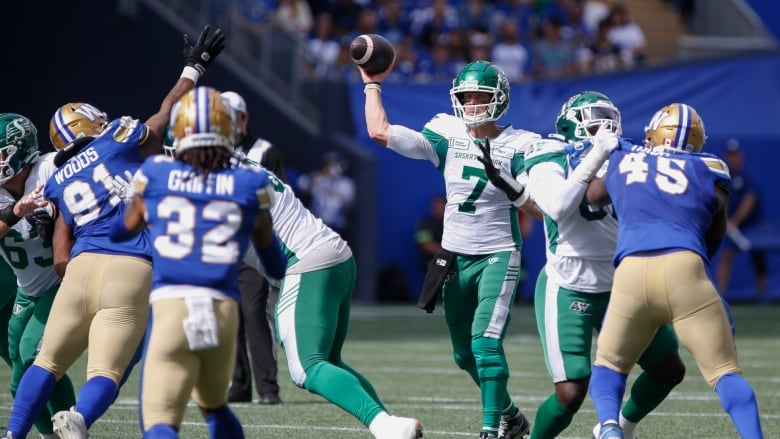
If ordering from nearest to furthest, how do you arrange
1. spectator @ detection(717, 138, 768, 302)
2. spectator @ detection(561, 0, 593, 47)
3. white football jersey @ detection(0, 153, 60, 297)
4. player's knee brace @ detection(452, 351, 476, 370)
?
white football jersey @ detection(0, 153, 60, 297)
player's knee brace @ detection(452, 351, 476, 370)
spectator @ detection(717, 138, 768, 302)
spectator @ detection(561, 0, 593, 47)

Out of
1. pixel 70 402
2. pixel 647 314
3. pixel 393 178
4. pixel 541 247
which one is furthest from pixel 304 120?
pixel 647 314

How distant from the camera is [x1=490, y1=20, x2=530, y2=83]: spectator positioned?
17.9 m

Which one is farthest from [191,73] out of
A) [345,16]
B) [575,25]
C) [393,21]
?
[575,25]

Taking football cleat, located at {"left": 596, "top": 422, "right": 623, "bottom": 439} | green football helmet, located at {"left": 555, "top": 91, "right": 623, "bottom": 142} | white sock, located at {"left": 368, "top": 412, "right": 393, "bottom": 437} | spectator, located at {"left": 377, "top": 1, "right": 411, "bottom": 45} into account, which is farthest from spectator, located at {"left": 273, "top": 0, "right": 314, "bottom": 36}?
football cleat, located at {"left": 596, "top": 422, "right": 623, "bottom": 439}

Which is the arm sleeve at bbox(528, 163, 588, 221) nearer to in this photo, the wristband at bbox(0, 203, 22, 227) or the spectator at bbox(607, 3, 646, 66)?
the wristband at bbox(0, 203, 22, 227)

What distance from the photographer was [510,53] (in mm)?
18031

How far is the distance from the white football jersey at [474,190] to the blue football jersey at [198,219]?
1.97m

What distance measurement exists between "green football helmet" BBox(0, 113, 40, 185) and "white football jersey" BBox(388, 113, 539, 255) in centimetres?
180

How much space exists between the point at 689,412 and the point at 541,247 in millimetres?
9288

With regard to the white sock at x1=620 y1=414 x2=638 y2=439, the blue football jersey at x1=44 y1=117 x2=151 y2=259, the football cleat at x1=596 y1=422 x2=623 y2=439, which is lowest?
the white sock at x1=620 y1=414 x2=638 y2=439

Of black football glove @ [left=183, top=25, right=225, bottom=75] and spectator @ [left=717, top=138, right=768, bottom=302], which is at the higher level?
black football glove @ [left=183, top=25, right=225, bottom=75]

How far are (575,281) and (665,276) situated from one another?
2.84ft

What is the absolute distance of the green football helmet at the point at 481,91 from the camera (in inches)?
250

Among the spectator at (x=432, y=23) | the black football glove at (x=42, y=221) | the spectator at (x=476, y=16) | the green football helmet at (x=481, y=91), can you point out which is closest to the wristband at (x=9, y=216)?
the black football glove at (x=42, y=221)
